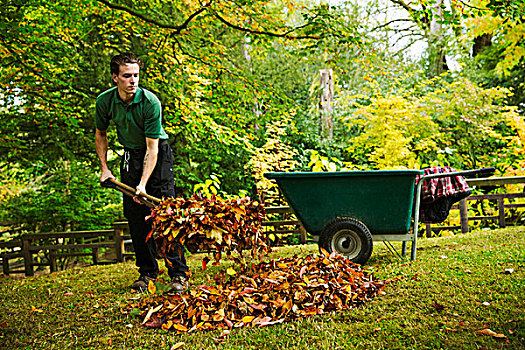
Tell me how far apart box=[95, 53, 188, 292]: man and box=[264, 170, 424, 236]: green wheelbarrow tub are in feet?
3.00

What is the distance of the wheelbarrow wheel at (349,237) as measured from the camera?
10.1ft

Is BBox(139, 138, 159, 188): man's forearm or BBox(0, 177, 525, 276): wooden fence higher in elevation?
BBox(139, 138, 159, 188): man's forearm

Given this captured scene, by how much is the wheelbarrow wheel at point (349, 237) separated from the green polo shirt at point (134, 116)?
155 cm

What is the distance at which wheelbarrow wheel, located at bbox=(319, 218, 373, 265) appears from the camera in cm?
307

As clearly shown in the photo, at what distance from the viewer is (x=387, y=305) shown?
219 cm

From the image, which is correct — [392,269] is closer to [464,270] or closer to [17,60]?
[464,270]

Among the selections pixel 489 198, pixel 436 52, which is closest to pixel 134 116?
pixel 489 198

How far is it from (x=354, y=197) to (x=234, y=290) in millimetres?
1369

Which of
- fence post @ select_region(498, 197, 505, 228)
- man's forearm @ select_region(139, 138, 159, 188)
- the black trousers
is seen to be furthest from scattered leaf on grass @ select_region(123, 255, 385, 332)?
fence post @ select_region(498, 197, 505, 228)

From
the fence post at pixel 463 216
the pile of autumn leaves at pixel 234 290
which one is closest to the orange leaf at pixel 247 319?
the pile of autumn leaves at pixel 234 290

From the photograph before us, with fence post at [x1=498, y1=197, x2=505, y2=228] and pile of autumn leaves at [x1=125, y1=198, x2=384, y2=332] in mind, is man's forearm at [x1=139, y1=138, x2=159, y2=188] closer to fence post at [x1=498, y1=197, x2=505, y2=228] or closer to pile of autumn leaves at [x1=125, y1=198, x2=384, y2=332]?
pile of autumn leaves at [x1=125, y1=198, x2=384, y2=332]

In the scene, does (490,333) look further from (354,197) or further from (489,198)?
(489,198)

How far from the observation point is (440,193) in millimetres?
3537

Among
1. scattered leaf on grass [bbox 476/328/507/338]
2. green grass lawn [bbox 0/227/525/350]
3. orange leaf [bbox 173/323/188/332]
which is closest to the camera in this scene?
scattered leaf on grass [bbox 476/328/507/338]
